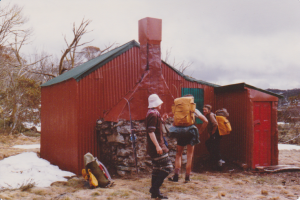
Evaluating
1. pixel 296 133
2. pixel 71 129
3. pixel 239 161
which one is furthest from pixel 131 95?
pixel 296 133

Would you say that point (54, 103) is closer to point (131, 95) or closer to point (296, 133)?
point (131, 95)

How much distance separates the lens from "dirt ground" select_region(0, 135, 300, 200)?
5.26 m

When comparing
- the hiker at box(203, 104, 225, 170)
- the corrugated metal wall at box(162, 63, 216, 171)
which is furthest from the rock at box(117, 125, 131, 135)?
the corrugated metal wall at box(162, 63, 216, 171)

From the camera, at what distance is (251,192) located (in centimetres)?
571

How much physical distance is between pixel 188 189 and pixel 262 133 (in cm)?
397

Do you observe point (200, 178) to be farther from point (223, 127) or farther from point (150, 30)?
point (150, 30)

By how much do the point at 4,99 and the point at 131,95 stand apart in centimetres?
1564

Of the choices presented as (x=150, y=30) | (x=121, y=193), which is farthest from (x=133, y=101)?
(x=121, y=193)

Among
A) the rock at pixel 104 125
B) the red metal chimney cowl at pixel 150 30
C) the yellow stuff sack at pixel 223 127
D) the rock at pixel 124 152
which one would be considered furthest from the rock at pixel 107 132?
the yellow stuff sack at pixel 223 127

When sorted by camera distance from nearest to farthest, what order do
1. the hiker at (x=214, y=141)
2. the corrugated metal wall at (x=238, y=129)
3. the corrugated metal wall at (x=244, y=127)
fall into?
the hiker at (x=214, y=141)
the corrugated metal wall at (x=244, y=127)
the corrugated metal wall at (x=238, y=129)

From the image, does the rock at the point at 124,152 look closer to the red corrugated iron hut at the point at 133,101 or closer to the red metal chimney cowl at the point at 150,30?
the red corrugated iron hut at the point at 133,101

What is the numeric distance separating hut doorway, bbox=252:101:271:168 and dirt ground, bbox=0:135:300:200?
1.14 meters

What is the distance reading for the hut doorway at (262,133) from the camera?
8.29 m

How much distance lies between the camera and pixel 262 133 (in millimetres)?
8375
